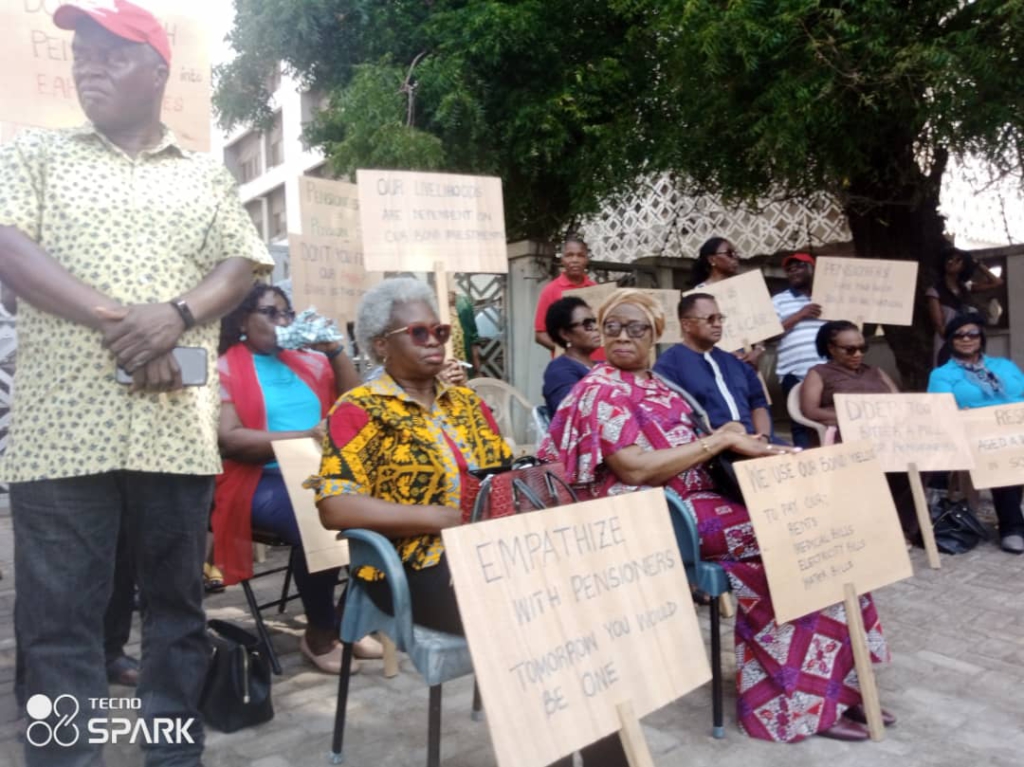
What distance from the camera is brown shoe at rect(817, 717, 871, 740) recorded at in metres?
2.90

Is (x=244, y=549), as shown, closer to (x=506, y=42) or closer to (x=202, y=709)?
(x=202, y=709)

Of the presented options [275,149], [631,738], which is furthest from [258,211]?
[631,738]

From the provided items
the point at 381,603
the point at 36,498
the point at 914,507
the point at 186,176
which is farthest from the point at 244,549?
the point at 914,507

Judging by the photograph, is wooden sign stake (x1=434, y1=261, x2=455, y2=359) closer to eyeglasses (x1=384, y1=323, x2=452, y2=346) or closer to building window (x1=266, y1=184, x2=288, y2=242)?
eyeglasses (x1=384, y1=323, x2=452, y2=346)

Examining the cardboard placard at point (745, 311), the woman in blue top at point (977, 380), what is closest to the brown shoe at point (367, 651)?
the cardboard placard at point (745, 311)

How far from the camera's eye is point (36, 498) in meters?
2.11

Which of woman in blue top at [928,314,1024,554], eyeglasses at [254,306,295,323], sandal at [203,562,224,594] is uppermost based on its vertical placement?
eyeglasses at [254,306,295,323]

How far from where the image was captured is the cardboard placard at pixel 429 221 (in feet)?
12.8

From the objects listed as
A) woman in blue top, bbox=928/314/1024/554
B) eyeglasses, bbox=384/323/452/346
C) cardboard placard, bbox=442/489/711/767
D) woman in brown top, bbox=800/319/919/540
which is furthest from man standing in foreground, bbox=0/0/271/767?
woman in blue top, bbox=928/314/1024/554

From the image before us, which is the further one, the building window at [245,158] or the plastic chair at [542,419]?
the building window at [245,158]

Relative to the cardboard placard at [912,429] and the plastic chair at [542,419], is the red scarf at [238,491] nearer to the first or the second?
the plastic chair at [542,419]

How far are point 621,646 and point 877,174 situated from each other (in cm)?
586

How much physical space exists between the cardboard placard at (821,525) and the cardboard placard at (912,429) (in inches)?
82.3

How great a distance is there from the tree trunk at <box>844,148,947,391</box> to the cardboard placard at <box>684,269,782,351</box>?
2.25 meters
